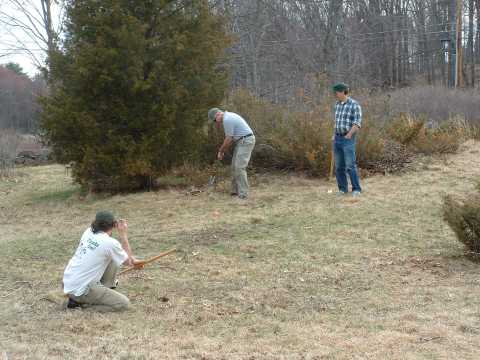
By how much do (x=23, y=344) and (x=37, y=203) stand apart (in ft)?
26.1

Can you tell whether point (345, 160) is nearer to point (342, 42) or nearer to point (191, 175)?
point (191, 175)

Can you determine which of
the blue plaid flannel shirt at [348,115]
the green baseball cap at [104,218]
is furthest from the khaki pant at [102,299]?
the blue plaid flannel shirt at [348,115]

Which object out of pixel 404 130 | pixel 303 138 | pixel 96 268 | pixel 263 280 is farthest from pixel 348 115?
pixel 96 268

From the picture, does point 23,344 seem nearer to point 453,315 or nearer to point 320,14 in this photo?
point 453,315

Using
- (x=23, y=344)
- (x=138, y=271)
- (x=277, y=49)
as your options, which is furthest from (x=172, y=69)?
(x=277, y=49)

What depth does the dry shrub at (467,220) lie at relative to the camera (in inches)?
281

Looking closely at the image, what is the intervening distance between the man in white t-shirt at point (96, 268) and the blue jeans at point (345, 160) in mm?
5264

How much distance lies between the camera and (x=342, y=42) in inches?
1044

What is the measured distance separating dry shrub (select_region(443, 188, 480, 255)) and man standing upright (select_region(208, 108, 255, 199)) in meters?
4.29

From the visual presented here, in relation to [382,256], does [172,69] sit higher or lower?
higher

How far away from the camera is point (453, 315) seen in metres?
5.53

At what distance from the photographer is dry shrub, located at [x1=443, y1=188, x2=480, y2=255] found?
7125 mm

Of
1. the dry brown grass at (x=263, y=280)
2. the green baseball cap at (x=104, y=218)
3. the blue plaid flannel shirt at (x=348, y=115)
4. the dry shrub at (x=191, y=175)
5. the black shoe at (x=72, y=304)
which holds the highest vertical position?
the blue plaid flannel shirt at (x=348, y=115)

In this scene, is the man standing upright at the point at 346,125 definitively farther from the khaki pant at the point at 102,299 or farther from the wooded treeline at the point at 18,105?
the wooded treeline at the point at 18,105
